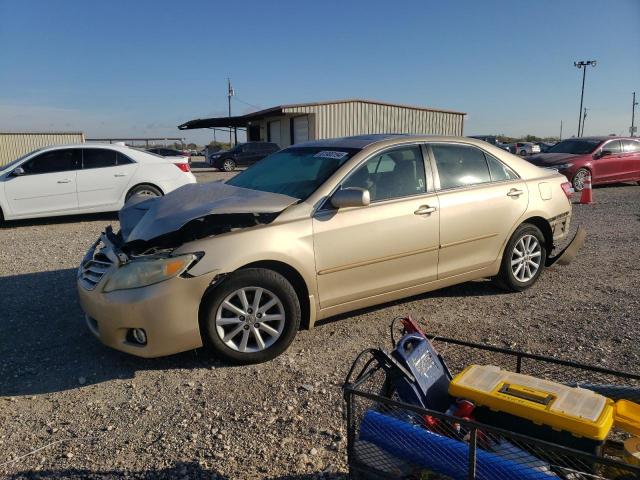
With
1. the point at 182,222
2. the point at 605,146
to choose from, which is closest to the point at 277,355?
the point at 182,222

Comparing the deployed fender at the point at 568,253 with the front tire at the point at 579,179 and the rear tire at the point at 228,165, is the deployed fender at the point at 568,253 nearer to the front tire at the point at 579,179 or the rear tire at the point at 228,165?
the front tire at the point at 579,179

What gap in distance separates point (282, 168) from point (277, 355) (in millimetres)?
1795

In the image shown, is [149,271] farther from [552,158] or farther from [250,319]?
[552,158]

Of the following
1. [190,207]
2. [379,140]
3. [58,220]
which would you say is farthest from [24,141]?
[379,140]

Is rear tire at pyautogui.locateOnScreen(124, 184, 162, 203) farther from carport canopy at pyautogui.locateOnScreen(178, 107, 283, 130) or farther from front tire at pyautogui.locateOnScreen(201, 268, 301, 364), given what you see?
carport canopy at pyautogui.locateOnScreen(178, 107, 283, 130)

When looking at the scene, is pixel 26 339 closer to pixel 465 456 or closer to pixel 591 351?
pixel 465 456

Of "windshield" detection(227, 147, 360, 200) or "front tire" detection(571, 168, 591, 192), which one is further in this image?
"front tire" detection(571, 168, 591, 192)

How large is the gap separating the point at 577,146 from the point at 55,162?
523 inches

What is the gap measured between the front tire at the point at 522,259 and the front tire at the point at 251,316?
2.35 metres

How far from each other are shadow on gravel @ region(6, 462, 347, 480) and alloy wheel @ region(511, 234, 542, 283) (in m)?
3.26

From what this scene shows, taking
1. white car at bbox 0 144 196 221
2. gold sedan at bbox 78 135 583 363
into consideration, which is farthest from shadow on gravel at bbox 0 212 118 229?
gold sedan at bbox 78 135 583 363

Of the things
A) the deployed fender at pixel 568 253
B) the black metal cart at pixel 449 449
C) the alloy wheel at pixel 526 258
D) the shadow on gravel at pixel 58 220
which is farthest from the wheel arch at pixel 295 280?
the shadow on gravel at pixel 58 220

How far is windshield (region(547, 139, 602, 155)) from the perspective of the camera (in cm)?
1414

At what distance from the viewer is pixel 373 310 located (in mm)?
4645
